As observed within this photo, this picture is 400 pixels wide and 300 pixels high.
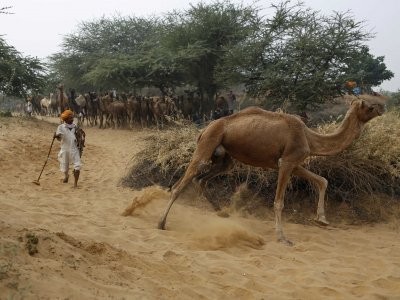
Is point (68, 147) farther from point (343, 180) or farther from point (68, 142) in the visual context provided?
point (343, 180)

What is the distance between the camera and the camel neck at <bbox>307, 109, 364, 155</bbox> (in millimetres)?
6984

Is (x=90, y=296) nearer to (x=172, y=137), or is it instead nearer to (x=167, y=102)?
(x=172, y=137)

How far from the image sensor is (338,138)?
7.02 metres

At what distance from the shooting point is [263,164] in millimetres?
7078

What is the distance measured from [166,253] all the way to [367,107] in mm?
3625

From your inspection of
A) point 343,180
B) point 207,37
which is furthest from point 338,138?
point 207,37

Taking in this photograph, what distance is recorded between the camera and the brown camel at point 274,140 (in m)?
6.84

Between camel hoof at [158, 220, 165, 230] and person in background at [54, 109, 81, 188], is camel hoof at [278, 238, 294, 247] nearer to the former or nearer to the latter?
camel hoof at [158, 220, 165, 230]

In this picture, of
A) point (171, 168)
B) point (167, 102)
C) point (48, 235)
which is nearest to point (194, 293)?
point (48, 235)

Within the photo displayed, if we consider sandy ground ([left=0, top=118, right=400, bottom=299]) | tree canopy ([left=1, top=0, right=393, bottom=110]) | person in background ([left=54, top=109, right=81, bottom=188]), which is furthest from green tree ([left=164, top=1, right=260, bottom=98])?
sandy ground ([left=0, top=118, right=400, bottom=299])

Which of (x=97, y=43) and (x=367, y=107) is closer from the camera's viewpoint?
→ (x=367, y=107)

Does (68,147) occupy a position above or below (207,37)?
below

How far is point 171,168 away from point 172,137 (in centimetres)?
63

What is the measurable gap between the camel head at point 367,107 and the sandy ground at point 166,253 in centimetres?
176
